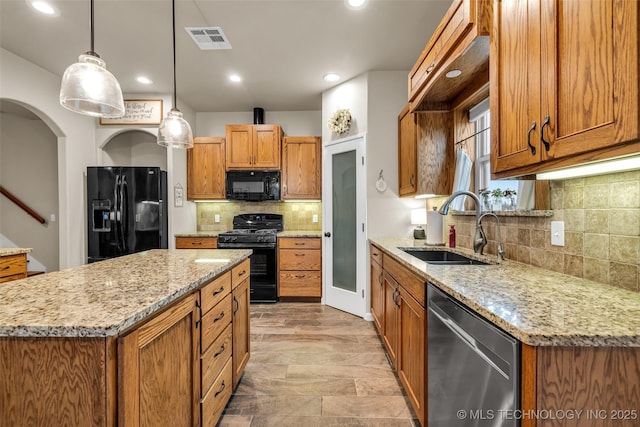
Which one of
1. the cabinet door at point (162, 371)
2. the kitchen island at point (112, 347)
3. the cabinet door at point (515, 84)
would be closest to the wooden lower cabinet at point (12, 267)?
the kitchen island at point (112, 347)

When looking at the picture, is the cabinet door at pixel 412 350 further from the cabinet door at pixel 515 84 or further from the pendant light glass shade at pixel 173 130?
the pendant light glass shade at pixel 173 130

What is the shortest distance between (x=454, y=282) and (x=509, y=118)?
2.43 ft

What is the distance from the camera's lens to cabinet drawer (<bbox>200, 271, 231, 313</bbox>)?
4.76ft

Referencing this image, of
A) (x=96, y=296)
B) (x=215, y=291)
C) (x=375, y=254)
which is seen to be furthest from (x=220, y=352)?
(x=375, y=254)

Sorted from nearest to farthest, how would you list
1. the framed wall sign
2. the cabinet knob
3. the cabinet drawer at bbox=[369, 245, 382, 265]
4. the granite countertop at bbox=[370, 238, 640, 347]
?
the granite countertop at bbox=[370, 238, 640, 347] → the cabinet knob → the cabinet drawer at bbox=[369, 245, 382, 265] → the framed wall sign

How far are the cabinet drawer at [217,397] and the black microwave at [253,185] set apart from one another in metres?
2.77

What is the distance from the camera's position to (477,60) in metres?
1.66

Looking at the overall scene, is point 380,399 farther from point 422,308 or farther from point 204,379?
point 204,379

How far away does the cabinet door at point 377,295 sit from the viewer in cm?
266

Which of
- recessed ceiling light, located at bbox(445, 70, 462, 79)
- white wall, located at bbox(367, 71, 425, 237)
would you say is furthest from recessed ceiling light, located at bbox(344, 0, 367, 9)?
white wall, located at bbox(367, 71, 425, 237)

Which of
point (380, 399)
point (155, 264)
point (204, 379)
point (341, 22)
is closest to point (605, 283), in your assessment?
point (380, 399)

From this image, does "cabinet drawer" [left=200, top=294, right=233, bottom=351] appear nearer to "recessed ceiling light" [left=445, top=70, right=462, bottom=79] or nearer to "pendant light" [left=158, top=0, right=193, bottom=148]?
"pendant light" [left=158, top=0, right=193, bottom=148]

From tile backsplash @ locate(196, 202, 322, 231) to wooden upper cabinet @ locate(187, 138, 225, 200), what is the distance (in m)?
0.33

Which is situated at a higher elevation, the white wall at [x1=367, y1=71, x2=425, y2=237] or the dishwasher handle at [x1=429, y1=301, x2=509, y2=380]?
the white wall at [x1=367, y1=71, x2=425, y2=237]
